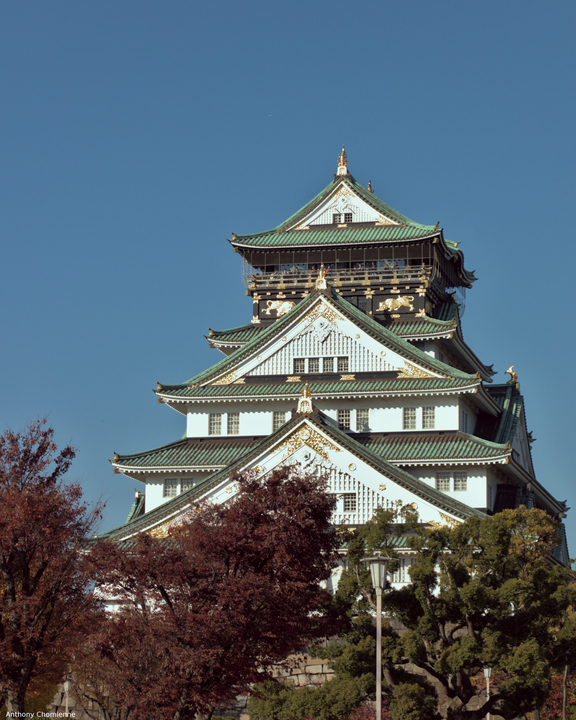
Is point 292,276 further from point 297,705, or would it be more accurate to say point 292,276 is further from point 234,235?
point 297,705

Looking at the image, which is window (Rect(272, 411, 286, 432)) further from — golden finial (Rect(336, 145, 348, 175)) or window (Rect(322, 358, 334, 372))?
golden finial (Rect(336, 145, 348, 175))

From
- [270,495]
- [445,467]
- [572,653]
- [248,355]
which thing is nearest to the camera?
[270,495]

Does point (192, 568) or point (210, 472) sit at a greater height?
point (210, 472)

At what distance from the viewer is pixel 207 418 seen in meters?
54.3

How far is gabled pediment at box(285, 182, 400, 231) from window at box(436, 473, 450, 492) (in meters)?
18.4

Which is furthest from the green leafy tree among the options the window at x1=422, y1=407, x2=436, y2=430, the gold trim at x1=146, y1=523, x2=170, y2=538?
the window at x1=422, y1=407, x2=436, y2=430

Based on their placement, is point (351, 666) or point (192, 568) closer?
point (192, 568)

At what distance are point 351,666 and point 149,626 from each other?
700 cm

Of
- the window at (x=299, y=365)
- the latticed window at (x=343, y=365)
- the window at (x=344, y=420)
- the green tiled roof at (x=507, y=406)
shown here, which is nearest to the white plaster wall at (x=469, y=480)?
the window at (x=344, y=420)

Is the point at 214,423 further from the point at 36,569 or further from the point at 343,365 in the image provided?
the point at 36,569

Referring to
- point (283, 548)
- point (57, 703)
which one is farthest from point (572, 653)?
point (57, 703)

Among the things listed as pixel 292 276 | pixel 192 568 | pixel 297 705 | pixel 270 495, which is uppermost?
pixel 292 276

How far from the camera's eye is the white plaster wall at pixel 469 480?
4959cm

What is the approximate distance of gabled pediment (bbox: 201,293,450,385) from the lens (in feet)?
175
